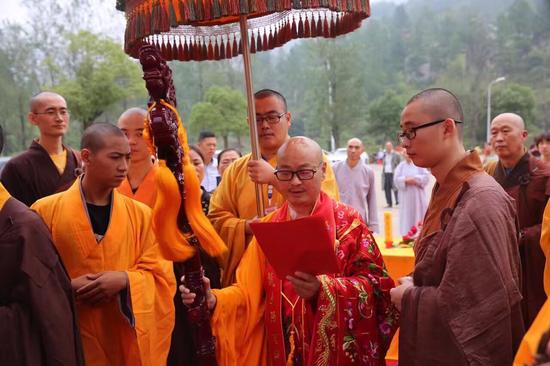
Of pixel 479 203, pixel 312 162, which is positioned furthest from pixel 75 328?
pixel 479 203

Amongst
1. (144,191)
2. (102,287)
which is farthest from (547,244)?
(144,191)

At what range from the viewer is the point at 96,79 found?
66.9 feet

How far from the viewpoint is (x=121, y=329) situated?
102 inches

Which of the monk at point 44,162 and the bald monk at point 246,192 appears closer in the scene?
the bald monk at point 246,192

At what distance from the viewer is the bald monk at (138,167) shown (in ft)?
10.8

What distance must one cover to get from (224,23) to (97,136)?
90 centimetres

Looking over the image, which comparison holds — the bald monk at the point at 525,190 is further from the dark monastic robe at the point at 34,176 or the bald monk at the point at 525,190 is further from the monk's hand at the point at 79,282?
the dark monastic robe at the point at 34,176

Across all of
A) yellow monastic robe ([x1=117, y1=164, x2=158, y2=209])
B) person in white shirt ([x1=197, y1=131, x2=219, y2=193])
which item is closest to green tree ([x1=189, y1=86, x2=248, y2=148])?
person in white shirt ([x1=197, y1=131, x2=219, y2=193])

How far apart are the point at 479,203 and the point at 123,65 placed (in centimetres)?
2079

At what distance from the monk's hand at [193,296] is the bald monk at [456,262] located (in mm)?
777

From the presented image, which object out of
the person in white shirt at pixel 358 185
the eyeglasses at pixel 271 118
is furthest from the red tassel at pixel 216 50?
the person in white shirt at pixel 358 185

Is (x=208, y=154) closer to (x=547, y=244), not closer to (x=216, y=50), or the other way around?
(x=216, y=50)

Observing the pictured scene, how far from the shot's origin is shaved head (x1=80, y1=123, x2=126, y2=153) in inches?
106

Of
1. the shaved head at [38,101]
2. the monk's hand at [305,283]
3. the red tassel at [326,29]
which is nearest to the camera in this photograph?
the monk's hand at [305,283]
